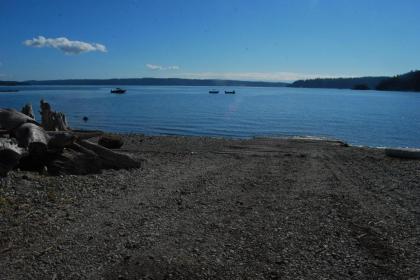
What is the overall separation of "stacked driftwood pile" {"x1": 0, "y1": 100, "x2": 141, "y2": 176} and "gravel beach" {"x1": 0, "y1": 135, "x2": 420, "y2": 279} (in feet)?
1.67

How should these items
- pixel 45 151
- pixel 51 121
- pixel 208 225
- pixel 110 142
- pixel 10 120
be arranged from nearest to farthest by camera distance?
1. pixel 208 225
2. pixel 45 151
3. pixel 10 120
4. pixel 51 121
5. pixel 110 142

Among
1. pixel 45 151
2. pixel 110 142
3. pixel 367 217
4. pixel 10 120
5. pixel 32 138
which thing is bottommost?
pixel 367 217

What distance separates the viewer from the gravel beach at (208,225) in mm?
6070

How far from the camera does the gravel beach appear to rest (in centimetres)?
607

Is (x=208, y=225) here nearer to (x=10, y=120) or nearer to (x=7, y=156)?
(x=7, y=156)

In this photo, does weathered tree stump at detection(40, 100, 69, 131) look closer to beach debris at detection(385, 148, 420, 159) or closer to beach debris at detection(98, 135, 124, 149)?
beach debris at detection(98, 135, 124, 149)

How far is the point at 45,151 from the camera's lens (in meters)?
11.3

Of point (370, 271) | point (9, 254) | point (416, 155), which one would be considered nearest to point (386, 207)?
point (370, 271)

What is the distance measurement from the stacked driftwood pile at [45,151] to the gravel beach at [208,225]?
0.51 m

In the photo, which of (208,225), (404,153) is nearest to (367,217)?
(208,225)

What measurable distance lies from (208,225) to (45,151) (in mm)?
5837

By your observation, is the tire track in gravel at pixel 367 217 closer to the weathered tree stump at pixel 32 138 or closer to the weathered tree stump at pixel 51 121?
the weathered tree stump at pixel 32 138

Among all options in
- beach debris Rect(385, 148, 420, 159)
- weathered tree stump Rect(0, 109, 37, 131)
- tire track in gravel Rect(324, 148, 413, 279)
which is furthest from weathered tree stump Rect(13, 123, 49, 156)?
beach debris Rect(385, 148, 420, 159)

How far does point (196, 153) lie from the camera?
19.3 metres
